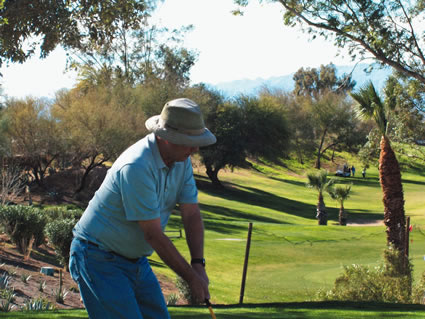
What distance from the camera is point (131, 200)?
3291 millimetres

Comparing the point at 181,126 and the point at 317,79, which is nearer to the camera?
the point at 181,126

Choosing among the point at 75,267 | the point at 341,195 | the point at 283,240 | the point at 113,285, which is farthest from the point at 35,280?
the point at 341,195

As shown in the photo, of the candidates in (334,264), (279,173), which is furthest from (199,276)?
(279,173)

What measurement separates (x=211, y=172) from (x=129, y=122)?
16.1 metres

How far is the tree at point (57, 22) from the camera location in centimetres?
1136

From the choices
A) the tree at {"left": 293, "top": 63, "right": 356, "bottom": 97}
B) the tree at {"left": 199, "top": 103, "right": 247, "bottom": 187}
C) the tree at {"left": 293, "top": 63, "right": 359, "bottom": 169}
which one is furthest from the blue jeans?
the tree at {"left": 293, "top": 63, "right": 356, "bottom": 97}

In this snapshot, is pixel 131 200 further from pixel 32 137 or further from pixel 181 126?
pixel 32 137

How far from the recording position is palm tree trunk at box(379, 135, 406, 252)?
18.4m

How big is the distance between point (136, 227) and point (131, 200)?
239 millimetres

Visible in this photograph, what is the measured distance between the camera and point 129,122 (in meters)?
40.2

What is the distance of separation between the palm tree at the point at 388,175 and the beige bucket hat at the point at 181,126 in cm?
1599

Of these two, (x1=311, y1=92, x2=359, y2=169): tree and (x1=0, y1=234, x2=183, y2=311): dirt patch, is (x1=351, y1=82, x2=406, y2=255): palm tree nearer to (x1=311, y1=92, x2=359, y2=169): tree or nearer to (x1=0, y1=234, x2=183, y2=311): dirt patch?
(x1=0, y1=234, x2=183, y2=311): dirt patch

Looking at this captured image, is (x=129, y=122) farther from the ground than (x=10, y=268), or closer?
farther from the ground

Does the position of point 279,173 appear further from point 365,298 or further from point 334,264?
point 365,298
